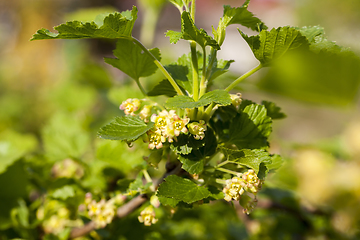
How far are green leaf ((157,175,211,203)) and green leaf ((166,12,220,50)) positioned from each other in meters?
0.14

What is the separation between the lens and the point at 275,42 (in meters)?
0.26

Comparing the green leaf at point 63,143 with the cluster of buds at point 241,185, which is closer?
the cluster of buds at point 241,185

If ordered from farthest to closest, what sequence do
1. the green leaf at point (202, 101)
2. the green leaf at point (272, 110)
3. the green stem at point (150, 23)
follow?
the green stem at point (150, 23)
the green leaf at point (272, 110)
the green leaf at point (202, 101)

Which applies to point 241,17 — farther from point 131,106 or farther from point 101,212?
point 101,212

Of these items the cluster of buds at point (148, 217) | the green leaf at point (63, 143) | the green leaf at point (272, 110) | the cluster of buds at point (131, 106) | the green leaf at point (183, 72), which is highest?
the green leaf at point (183, 72)

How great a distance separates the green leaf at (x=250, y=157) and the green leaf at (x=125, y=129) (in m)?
0.09

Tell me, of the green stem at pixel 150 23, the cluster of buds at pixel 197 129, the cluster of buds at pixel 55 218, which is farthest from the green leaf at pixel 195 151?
the green stem at pixel 150 23

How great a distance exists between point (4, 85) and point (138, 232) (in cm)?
206

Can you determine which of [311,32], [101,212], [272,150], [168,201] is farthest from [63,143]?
[272,150]

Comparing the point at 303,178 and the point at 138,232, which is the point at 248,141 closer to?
the point at 138,232

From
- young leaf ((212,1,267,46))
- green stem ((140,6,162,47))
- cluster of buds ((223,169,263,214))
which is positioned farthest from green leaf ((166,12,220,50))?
green stem ((140,6,162,47))

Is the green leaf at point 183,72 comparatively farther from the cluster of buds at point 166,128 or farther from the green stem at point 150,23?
the green stem at point 150,23

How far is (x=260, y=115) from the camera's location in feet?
0.99

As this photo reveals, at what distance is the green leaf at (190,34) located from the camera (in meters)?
0.25
